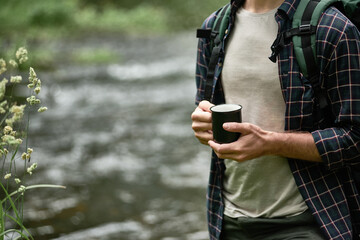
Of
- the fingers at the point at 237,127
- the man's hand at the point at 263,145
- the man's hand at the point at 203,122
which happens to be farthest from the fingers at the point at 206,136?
the fingers at the point at 237,127

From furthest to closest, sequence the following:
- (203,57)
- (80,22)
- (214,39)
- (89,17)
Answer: (89,17) < (80,22) < (203,57) < (214,39)

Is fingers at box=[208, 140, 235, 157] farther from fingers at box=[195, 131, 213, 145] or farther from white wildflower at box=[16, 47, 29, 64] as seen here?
white wildflower at box=[16, 47, 29, 64]

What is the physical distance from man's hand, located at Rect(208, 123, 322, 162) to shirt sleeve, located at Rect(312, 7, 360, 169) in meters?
0.04

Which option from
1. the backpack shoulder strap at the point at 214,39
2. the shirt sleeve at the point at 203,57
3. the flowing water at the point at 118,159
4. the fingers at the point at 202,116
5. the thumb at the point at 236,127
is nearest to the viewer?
the thumb at the point at 236,127

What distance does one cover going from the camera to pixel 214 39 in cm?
233

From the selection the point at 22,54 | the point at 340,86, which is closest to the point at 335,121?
the point at 340,86

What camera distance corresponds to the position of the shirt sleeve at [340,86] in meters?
1.91

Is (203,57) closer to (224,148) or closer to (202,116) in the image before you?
(202,116)

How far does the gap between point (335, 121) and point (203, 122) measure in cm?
50

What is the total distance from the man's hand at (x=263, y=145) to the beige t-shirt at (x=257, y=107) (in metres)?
0.14

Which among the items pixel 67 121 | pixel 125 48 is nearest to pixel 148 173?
pixel 67 121

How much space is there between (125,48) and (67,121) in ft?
28.8

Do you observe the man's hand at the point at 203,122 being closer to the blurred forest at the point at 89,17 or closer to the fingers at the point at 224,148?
the fingers at the point at 224,148

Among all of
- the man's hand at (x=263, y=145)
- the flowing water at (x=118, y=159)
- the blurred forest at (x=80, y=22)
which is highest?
the blurred forest at (x=80, y=22)
